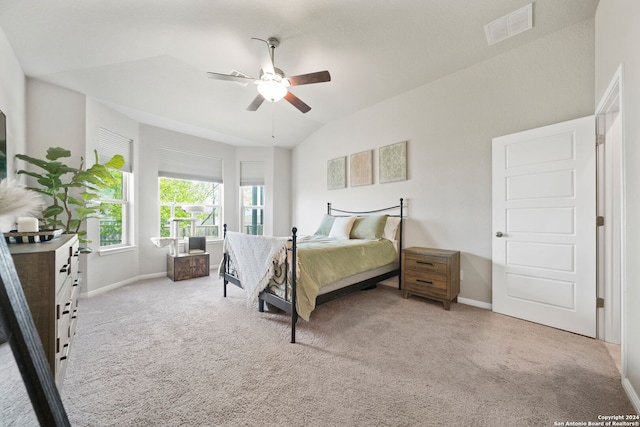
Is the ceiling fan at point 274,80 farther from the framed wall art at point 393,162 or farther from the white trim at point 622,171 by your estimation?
the white trim at point 622,171

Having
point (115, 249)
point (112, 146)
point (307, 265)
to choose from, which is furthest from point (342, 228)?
point (112, 146)

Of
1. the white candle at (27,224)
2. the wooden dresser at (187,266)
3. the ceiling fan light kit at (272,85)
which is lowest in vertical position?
the wooden dresser at (187,266)

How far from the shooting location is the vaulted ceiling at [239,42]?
2184mm

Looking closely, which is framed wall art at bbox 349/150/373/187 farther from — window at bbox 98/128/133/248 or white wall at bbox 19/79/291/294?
window at bbox 98/128/133/248

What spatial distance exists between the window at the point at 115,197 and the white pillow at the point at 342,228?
3432mm

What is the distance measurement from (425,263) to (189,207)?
4.14 meters

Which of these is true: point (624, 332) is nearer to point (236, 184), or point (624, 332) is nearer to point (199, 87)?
point (199, 87)

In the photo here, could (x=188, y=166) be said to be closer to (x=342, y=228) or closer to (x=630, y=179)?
(x=342, y=228)

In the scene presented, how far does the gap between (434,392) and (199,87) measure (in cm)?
429

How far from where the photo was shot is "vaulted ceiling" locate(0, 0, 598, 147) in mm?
2184

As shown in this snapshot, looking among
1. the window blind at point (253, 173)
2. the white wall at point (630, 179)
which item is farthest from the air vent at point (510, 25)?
the window blind at point (253, 173)

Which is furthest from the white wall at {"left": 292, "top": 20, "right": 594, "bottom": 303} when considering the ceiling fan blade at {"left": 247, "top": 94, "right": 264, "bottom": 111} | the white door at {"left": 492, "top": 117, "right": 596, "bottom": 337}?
the ceiling fan blade at {"left": 247, "top": 94, "right": 264, "bottom": 111}

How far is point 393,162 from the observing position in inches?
147

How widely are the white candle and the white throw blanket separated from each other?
1537mm
